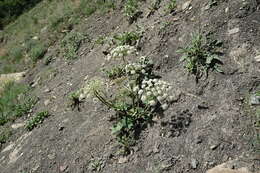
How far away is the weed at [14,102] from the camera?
909 cm

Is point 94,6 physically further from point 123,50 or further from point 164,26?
point 123,50

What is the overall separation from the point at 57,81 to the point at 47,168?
3591 mm

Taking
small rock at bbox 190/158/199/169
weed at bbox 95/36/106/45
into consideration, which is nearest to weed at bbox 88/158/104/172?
small rock at bbox 190/158/199/169

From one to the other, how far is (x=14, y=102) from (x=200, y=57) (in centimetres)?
658

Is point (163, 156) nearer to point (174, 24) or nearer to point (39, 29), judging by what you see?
point (174, 24)

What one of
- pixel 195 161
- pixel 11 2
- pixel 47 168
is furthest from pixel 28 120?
pixel 11 2

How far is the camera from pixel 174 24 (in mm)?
7547

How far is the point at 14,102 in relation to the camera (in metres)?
10.0

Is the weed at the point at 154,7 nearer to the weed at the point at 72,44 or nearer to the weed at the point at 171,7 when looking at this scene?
the weed at the point at 171,7

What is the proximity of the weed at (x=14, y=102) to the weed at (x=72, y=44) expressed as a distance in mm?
1880

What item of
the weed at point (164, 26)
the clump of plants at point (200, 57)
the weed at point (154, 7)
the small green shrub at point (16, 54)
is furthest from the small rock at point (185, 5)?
the small green shrub at point (16, 54)

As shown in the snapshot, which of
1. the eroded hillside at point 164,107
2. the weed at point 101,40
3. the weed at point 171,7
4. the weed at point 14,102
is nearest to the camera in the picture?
the eroded hillside at point 164,107

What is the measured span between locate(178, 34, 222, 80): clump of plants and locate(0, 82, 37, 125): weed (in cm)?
506

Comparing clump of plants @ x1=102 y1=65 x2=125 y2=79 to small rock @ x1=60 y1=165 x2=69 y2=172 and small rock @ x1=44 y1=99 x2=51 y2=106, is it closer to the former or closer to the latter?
small rock @ x1=44 y1=99 x2=51 y2=106
